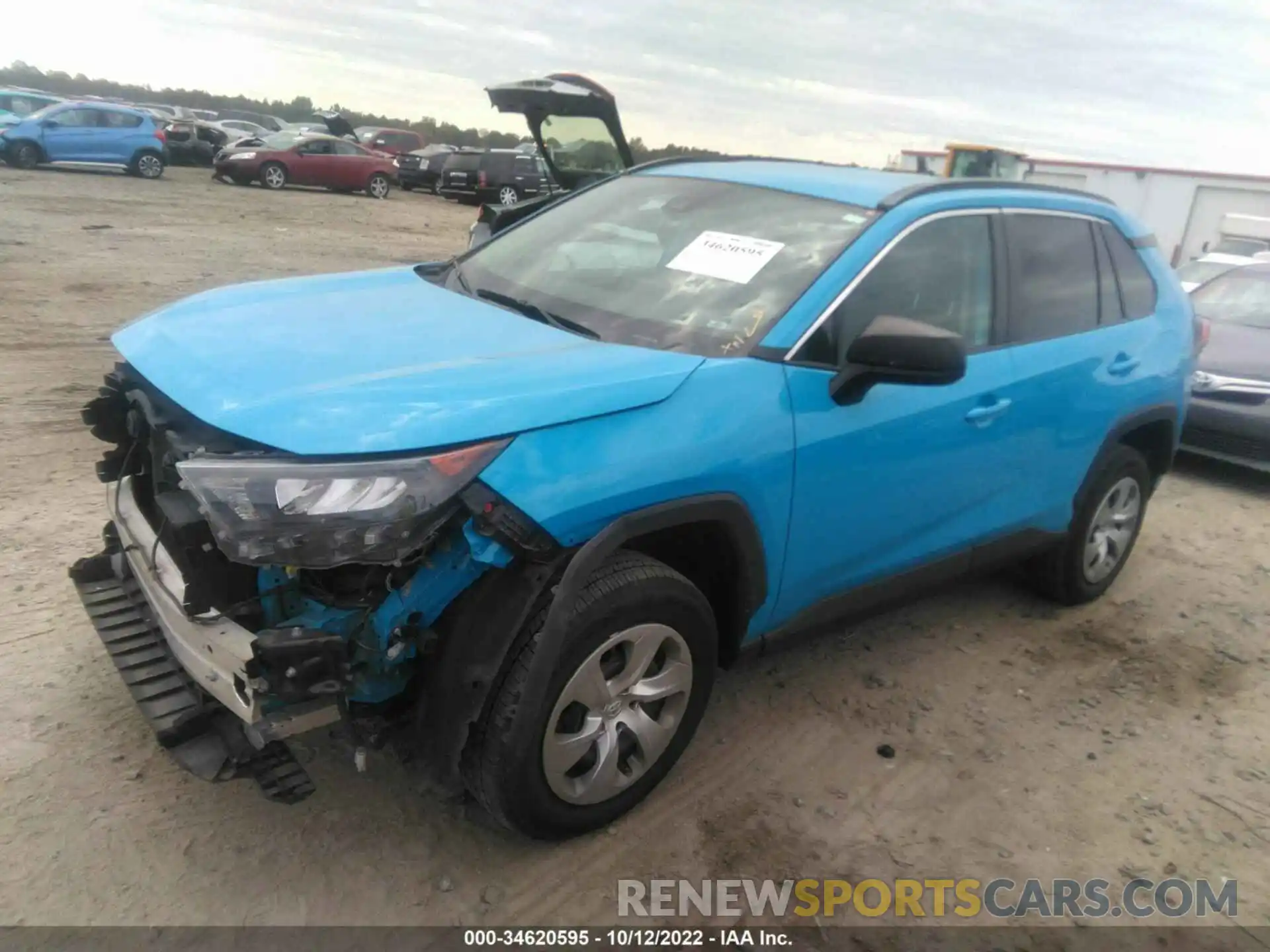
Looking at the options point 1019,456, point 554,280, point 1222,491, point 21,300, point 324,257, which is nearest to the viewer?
point 554,280

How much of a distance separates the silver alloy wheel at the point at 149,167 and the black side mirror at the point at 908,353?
23.8m

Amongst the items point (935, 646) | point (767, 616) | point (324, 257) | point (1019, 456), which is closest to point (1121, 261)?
point (1019, 456)

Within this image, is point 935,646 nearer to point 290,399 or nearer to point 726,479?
point 726,479

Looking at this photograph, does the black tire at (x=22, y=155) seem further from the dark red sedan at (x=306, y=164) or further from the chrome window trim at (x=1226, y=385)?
the chrome window trim at (x=1226, y=385)

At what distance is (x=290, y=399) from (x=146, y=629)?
93 centimetres

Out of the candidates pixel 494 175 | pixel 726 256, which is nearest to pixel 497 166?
pixel 494 175

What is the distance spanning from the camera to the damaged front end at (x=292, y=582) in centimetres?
212

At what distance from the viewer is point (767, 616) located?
297 centimetres

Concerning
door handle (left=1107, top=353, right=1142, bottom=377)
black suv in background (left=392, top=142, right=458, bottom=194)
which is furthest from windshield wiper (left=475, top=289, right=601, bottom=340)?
black suv in background (left=392, top=142, right=458, bottom=194)

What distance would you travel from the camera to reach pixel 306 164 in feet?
78.3

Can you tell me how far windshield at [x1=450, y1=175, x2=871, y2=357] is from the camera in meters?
2.92

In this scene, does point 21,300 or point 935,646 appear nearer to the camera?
point 935,646

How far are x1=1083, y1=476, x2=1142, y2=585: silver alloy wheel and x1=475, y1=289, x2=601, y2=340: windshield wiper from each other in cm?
265

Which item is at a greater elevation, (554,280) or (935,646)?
(554,280)
